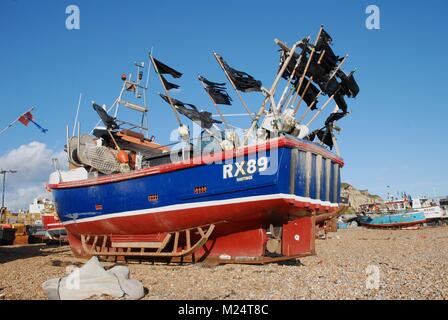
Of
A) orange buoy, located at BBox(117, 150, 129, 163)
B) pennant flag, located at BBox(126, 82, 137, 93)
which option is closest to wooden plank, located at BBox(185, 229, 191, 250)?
orange buoy, located at BBox(117, 150, 129, 163)

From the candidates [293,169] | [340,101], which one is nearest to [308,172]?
[293,169]

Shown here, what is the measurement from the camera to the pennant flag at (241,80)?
10.9 meters

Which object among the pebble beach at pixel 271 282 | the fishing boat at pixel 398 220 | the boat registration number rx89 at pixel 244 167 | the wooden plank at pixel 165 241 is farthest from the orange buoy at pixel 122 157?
the fishing boat at pixel 398 220

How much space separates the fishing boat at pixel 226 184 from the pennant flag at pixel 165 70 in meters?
0.03

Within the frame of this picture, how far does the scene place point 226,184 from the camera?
376 inches

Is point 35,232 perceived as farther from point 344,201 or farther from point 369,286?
point 369,286

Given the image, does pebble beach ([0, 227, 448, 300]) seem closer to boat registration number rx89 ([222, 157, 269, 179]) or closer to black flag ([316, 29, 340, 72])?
boat registration number rx89 ([222, 157, 269, 179])

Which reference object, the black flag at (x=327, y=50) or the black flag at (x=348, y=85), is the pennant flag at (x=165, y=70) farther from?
the black flag at (x=348, y=85)

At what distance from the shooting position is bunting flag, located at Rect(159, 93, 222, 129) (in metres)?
11.8

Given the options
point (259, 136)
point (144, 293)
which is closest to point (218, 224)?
point (259, 136)

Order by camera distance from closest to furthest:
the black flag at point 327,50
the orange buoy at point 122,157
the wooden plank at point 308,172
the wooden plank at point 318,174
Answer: the wooden plank at point 308,172, the wooden plank at point 318,174, the black flag at point 327,50, the orange buoy at point 122,157

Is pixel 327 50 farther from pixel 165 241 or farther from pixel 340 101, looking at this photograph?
pixel 165 241
